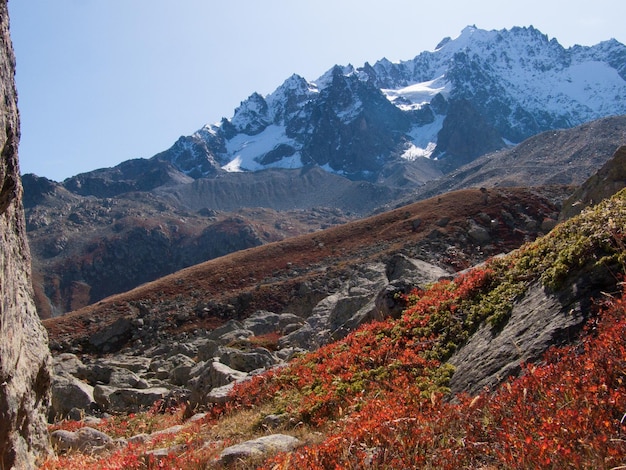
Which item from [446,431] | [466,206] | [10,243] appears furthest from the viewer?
[466,206]

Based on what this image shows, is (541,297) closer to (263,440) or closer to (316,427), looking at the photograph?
(316,427)

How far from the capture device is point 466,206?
6188 cm

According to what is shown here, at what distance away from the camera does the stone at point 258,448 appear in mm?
6773

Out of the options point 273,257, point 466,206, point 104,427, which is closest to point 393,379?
point 104,427

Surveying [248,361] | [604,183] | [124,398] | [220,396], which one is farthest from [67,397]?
[604,183]

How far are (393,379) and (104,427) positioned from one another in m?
9.56

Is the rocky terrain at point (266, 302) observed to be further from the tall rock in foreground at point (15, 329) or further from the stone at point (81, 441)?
the tall rock in foreground at point (15, 329)

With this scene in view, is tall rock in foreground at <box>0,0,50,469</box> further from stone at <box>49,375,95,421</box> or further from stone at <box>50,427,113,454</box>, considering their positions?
stone at <box>49,375,95,421</box>

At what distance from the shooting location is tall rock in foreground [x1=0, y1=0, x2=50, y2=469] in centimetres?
664

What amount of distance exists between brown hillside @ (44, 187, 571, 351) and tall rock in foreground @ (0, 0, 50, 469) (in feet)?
117

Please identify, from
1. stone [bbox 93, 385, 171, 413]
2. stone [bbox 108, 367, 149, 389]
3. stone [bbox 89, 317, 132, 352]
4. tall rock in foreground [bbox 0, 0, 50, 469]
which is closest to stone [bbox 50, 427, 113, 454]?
tall rock in foreground [bbox 0, 0, 50, 469]

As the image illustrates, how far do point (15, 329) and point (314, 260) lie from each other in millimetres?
57778

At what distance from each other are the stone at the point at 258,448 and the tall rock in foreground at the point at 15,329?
3016 mm

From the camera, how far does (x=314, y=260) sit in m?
64.9
